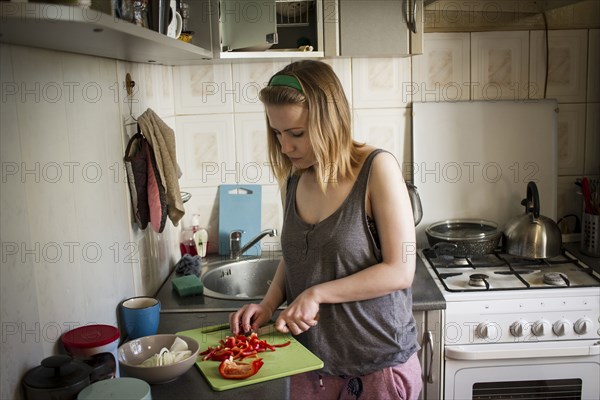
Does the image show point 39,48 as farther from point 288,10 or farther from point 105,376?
point 288,10

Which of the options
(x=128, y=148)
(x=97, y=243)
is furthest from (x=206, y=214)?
(x=97, y=243)

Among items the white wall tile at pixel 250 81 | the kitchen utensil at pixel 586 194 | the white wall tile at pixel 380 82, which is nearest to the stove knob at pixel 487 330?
the kitchen utensil at pixel 586 194

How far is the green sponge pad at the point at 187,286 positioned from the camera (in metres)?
1.97

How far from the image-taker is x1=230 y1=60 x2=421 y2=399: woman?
4.61 ft

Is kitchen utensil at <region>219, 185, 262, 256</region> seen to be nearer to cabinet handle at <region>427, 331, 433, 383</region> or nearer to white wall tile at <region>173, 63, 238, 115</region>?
white wall tile at <region>173, 63, 238, 115</region>

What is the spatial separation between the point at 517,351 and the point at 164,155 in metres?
1.18

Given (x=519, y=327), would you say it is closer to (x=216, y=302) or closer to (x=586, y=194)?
(x=586, y=194)

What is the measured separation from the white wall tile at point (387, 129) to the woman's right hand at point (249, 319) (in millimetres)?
1044

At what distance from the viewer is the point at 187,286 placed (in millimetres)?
1971

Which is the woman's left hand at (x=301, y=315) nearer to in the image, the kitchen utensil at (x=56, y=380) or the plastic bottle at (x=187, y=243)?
the kitchen utensil at (x=56, y=380)

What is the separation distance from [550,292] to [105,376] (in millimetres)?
1357

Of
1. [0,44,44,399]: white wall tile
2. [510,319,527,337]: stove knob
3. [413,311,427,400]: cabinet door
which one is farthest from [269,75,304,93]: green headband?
[510,319,527,337]: stove knob

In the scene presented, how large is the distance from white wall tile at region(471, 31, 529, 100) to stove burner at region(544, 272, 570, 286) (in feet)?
2.36

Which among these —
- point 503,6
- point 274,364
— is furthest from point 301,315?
point 503,6
